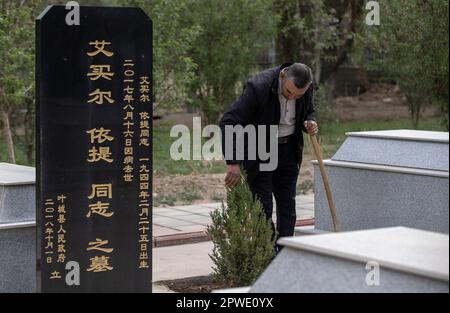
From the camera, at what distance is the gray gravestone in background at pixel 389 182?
682 cm

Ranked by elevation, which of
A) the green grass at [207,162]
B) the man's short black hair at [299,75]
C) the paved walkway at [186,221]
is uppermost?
the man's short black hair at [299,75]

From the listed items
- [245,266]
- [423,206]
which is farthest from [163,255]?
[423,206]

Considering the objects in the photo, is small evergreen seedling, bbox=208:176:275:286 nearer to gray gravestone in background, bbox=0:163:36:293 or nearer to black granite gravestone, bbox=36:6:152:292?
black granite gravestone, bbox=36:6:152:292

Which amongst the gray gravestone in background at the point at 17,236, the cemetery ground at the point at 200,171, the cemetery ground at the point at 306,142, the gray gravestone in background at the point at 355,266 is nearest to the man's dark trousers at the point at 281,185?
the cemetery ground at the point at 200,171

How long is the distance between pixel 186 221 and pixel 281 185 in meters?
2.88

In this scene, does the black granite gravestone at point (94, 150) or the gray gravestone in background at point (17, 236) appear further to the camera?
the gray gravestone in background at point (17, 236)

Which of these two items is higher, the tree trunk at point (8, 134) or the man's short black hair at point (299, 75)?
the man's short black hair at point (299, 75)

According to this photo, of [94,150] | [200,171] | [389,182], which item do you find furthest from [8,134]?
[94,150]

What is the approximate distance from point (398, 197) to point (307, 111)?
36.1 inches

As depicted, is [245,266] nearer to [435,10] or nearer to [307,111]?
[307,111]

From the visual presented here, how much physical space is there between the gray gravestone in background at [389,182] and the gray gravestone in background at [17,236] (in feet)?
7.77

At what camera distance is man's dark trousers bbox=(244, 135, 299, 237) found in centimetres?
716

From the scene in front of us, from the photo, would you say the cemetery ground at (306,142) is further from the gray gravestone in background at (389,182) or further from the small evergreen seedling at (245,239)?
the small evergreen seedling at (245,239)
